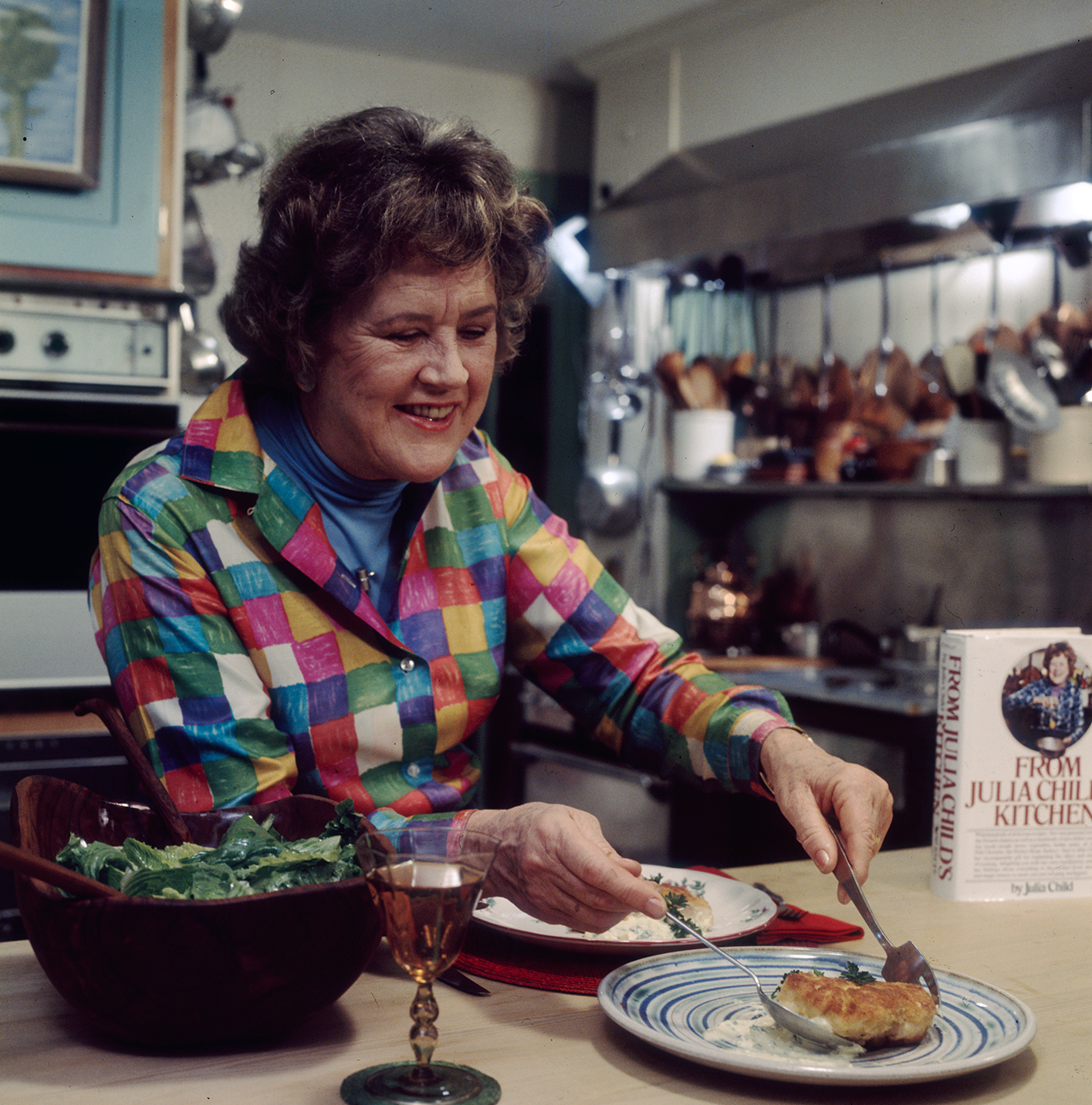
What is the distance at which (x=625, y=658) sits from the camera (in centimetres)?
147

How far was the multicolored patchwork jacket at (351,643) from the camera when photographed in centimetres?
116

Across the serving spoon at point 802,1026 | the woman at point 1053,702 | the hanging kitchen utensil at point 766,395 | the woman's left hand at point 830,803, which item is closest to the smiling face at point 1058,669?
the woman at point 1053,702

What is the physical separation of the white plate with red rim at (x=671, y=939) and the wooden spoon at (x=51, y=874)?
1.15ft

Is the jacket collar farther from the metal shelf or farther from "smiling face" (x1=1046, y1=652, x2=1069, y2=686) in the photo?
the metal shelf

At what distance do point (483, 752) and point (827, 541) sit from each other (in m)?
1.16

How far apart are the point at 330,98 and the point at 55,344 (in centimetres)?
168

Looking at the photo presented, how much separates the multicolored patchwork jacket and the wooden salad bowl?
27cm

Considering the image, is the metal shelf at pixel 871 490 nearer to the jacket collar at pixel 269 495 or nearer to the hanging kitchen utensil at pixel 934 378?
the hanging kitchen utensil at pixel 934 378

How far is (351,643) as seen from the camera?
1340 millimetres

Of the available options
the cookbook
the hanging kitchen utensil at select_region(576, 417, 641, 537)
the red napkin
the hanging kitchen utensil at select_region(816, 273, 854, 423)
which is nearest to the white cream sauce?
the red napkin

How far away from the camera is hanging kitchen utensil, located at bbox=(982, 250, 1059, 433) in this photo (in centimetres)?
277

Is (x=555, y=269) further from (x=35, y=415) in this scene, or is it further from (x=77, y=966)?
(x=77, y=966)

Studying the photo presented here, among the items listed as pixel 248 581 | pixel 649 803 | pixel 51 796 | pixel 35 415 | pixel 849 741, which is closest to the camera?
pixel 51 796

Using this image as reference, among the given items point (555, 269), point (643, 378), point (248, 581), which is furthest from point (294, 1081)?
point (555, 269)
